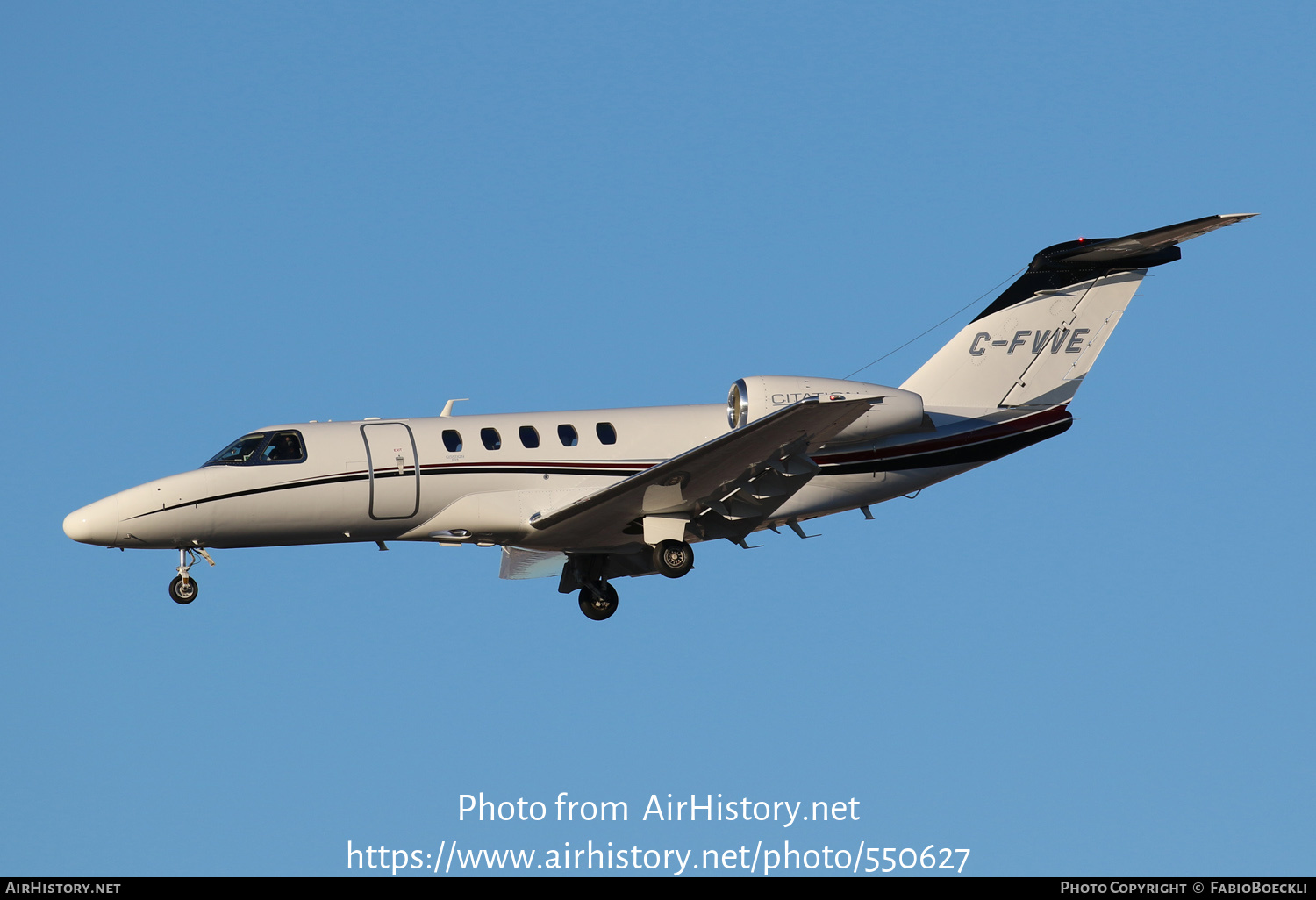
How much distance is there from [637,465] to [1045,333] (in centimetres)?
733

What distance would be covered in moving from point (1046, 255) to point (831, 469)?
5371mm

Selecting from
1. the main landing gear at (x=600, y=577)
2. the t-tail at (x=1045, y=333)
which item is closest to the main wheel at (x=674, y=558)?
the main landing gear at (x=600, y=577)

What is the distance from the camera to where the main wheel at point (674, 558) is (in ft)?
77.7

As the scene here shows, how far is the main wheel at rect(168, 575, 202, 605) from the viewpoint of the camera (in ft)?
75.6

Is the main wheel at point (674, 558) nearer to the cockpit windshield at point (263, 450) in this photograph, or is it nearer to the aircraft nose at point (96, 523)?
the cockpit windshield at point (263, 450)

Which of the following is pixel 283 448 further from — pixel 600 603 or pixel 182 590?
pixel 600 603

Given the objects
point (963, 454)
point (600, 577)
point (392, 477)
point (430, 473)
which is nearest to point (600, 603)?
point (600, 577)

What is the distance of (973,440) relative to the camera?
82.9 ft

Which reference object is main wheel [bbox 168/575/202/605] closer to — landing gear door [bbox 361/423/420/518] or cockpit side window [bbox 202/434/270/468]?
cockpit side window [bbox 202/434/270/468]

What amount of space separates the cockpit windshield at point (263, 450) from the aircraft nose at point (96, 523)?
1473mm

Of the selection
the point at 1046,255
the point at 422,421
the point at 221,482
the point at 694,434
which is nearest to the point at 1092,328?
the point at 1046,255

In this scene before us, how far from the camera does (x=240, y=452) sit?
23328 millimetres

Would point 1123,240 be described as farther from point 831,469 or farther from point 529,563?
point 529,563
